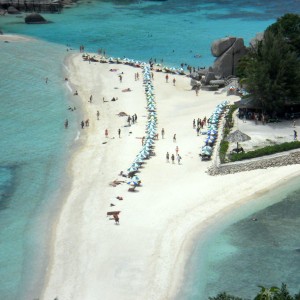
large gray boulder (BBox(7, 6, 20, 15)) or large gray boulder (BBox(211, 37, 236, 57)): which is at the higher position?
large gray boulder (BBox(211, 37, 236, 57))

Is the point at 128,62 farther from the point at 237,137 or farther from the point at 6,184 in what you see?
the point at 6,184

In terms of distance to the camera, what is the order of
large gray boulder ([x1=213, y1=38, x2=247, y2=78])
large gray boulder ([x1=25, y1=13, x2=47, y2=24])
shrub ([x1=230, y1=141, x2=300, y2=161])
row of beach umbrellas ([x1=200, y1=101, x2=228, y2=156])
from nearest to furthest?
shrub ([x1=230, y1=141, x2=300, y2=161]) → row of beach umbrellas ([x1=200, y1=101, x2=228, y2=156]) → large gray boulder ([x1=213, y1=38, x2=247, y2=78]) → large gray boulder ([x1=25, y1=13, x2=47, y2=24])

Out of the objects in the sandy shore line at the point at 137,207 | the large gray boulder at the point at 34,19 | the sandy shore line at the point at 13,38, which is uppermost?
the large gray boulder at the point at 34,19

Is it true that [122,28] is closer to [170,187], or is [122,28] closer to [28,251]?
[170,187]

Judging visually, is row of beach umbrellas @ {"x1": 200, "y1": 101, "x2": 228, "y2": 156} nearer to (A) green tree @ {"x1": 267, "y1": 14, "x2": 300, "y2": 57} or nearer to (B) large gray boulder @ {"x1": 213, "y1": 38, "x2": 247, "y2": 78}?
(A) green tree @ {"x1": 267, "y1": 14, "x2": 300, "y2": 57}

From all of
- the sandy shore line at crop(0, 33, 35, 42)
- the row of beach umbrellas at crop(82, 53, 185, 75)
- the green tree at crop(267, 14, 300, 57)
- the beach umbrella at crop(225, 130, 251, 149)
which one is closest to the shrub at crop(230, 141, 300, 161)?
the beach umbrella at crop(225, 130, 251, 149)

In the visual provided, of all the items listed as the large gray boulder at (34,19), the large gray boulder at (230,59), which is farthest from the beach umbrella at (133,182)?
the large gray boulder at (34,19)

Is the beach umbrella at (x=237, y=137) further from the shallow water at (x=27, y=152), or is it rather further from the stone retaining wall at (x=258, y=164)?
the shallow water at (x=27, y=152)
